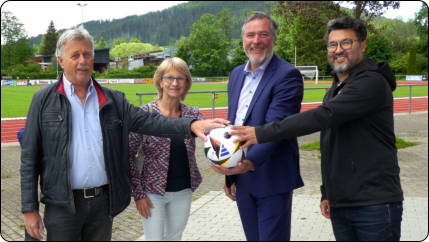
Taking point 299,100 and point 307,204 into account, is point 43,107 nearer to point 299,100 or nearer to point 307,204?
point 299,100

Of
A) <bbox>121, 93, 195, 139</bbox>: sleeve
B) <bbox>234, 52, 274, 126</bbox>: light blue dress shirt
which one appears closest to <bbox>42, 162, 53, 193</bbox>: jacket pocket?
<bbox>121, 93, 195, 139</bbox>: sleeve

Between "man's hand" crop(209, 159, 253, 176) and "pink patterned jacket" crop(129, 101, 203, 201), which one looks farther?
"pink patterned jacket" crop(129, 101, 203, 201)

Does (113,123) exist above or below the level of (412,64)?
below

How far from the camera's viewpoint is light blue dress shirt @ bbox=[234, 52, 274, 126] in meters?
3.11

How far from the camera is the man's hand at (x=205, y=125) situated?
304 centimetres

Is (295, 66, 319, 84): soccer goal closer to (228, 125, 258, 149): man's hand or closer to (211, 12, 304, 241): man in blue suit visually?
(211, 12, 304, 241): man in blue suit

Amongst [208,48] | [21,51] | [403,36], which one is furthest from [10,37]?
[403,36]

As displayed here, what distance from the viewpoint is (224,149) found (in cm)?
284

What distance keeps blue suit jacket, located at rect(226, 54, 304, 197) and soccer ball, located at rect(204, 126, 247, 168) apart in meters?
0.11

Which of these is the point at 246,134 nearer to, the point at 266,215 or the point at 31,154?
the point at 266,215

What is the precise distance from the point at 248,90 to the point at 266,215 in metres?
1.04

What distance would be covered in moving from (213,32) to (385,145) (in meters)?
86.5

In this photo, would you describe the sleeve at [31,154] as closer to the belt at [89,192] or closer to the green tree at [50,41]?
the belt at [89,192]

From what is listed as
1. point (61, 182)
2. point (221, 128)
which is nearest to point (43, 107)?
point (61, 182)
